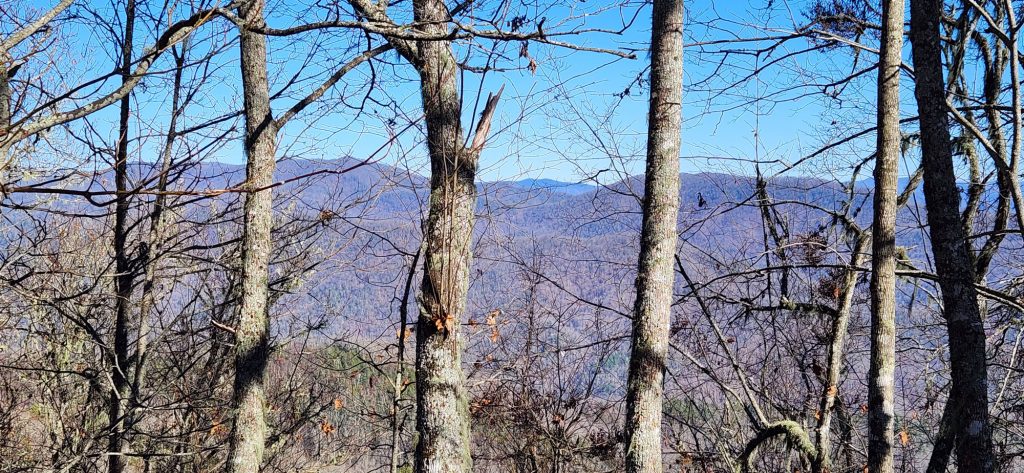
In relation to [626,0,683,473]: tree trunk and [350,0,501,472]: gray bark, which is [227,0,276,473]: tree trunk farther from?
[626,0,683,473]: tree trunk

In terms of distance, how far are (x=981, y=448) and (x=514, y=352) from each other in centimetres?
717

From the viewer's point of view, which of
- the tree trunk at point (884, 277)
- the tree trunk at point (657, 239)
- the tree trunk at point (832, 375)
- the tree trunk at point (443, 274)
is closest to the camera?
the tree trunk at point (657, 239)

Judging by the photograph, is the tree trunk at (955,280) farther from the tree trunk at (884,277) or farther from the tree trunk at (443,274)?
the tree trunk at (443,274)

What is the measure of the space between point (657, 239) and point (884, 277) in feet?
5.48

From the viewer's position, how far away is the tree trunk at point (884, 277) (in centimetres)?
459

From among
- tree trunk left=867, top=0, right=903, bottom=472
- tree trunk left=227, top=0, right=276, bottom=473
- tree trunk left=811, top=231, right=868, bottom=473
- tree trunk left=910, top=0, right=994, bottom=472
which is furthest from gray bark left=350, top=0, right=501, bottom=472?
tree trunk left=811, top=231, right=868, bottom=473

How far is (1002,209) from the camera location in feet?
24.9

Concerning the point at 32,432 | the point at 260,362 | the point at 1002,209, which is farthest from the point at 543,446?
the point at 32,432

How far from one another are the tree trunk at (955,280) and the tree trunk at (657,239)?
139 centimetres

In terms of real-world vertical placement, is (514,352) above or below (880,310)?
below

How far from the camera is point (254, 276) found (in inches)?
220

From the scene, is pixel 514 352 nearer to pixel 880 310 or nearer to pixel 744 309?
pixel 744 309

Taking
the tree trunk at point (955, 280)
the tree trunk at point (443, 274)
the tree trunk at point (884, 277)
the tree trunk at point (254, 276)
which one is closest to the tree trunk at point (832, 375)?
the tree trunk at point (884, 277)

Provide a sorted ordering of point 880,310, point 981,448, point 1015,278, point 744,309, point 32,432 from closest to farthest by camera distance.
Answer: point 981,448, point 880,310, point 1015,278, point 744,309, point 32,432
